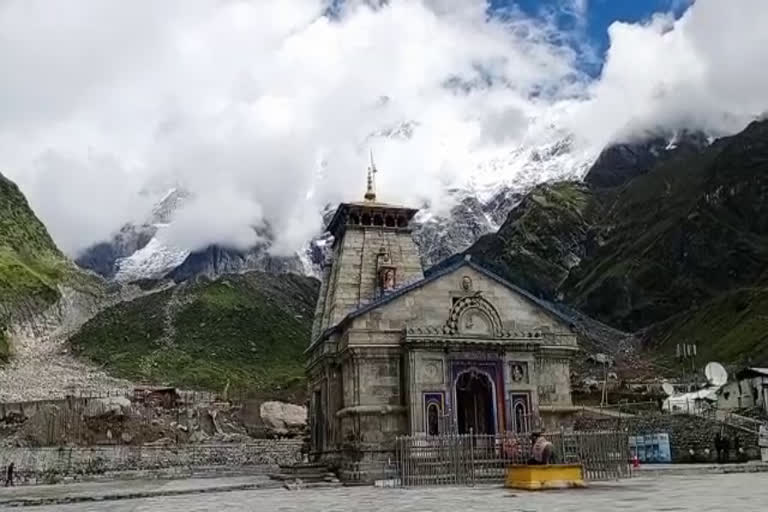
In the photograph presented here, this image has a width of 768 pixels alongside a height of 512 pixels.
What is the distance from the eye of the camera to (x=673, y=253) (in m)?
→ 125

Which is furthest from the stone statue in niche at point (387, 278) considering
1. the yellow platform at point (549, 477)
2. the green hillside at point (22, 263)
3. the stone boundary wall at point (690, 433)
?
the green hillside at point (22, 263)

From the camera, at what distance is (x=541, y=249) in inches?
6417

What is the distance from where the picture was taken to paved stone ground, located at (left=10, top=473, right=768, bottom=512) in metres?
13.3

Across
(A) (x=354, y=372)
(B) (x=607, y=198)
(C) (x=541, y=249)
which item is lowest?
(A) (x=354, y=372)

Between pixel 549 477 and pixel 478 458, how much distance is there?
6532mm

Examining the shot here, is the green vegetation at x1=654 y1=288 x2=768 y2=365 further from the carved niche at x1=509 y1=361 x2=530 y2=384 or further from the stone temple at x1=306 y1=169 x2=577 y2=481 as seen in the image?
the carved niche at x1=509 y1=361 x2=530 y2=384

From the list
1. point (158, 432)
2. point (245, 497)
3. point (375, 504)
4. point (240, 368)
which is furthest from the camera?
point (240, 368)

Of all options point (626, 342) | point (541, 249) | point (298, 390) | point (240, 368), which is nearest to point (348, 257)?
point (298, 390)

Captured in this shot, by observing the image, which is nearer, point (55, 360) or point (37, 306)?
point (55, 360)

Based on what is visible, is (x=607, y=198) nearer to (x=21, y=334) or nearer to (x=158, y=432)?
(x=21, y=334)

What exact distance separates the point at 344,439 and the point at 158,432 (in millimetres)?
27001

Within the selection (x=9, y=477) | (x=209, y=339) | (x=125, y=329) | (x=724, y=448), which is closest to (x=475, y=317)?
(x=724, y=448)

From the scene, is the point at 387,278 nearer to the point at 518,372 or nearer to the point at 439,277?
the point at 439,277

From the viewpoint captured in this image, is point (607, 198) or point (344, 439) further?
point (607, 198)
